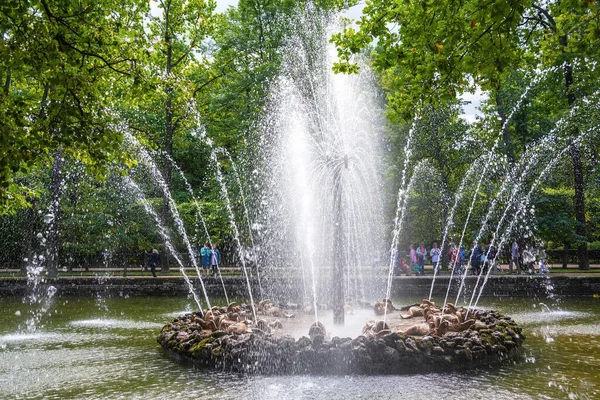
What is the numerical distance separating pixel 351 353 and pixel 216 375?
199 cm

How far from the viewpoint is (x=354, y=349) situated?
7230 mm

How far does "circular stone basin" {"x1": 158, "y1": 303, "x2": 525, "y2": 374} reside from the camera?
7.20m

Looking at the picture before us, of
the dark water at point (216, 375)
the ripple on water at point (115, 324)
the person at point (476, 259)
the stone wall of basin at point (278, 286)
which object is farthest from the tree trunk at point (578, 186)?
the ripple on water at point (115, 324)

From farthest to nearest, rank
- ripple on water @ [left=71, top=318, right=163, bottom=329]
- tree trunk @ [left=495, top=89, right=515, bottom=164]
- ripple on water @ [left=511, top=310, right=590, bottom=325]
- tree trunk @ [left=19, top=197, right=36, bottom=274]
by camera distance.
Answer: tree trunk @ [left=19, top=197, right=36, bottom=274], tree trunk @ [left=495, top=89, right=515, bottom=164], ripple on water @ [left=71, top=318, right=163, bottom=329], ripple on water @ [left=511, top=310, right=590, bottom=325]

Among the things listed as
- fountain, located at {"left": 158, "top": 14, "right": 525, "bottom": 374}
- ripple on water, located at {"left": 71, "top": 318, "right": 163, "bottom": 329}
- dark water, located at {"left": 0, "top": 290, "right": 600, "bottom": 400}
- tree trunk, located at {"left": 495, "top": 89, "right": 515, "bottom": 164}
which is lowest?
dark water, located at {"left": 0, "top": 290, "right": 600, "bottom": 400}

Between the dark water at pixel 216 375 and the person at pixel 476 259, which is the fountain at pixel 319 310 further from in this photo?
the person at pixel 476 259

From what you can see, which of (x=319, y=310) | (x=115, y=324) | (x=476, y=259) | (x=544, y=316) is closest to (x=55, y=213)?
(x=115, y=324)

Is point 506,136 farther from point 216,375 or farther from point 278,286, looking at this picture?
point 216,375

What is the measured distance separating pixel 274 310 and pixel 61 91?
6.52 meters

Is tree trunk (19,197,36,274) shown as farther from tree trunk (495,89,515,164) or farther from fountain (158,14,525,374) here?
tree trunk (495,89,515,164)

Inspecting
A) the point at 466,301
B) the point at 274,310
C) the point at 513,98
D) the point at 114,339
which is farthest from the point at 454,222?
the point at 114,339

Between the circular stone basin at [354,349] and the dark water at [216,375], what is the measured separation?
0.24m

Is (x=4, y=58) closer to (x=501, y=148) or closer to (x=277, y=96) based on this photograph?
(x=277, y=96)

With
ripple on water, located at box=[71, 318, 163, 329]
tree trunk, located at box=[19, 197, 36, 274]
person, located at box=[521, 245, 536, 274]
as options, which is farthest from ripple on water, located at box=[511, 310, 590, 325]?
tree trunk, located at box=[19, 197, 36, 274]
